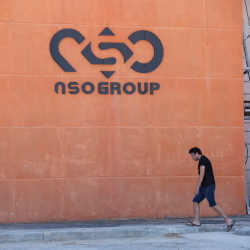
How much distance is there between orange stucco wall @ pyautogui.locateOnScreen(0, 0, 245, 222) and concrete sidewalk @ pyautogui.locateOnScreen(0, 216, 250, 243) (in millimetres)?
877

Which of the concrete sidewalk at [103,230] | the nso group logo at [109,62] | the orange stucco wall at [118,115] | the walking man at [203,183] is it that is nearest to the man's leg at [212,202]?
the walking man at [203,183]

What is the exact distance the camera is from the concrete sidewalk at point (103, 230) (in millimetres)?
11039

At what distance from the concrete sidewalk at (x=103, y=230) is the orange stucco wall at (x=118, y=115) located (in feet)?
2.88

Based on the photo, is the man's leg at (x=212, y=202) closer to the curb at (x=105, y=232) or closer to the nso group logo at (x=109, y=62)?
the curb at (x=105, y=232)

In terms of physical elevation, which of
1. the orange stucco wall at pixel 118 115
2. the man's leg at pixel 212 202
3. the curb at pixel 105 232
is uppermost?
the orange stucco wall at pixel 118 115

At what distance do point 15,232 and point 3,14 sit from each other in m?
5.29

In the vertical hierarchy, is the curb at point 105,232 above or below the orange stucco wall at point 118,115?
below

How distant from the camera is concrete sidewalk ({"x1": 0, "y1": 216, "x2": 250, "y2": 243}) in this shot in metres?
11.0

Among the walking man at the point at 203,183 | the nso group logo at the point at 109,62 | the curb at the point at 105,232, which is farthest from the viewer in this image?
the nso group logo at the point at 109,62

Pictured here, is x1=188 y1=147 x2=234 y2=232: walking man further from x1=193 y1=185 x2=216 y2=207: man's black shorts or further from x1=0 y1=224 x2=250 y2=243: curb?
x1=0 y1=224 x2=250 y2=243: curb

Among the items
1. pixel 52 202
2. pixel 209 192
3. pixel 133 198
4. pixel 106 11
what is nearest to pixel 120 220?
pixel 133 198

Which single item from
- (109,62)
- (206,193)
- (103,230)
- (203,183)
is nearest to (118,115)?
(109,62)

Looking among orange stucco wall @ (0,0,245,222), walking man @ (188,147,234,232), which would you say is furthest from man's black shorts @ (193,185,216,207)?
orange stucco wall @ (0,0,245,222)

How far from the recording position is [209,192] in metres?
11.8
